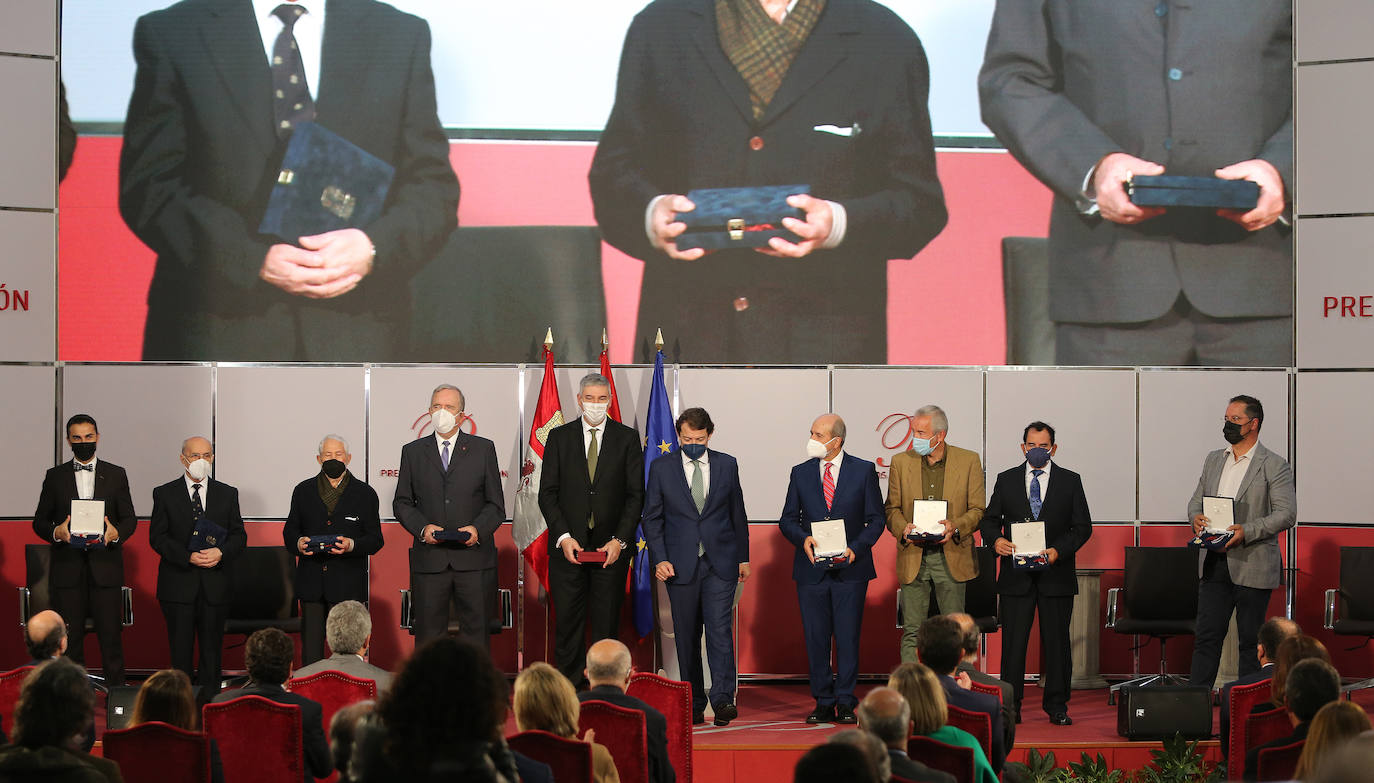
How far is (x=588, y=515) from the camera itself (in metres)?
7.22

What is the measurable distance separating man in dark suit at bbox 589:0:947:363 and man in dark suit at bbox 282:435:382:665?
218 cm

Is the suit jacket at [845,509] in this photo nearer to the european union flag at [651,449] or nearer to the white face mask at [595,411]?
the european union flag at [651,449]

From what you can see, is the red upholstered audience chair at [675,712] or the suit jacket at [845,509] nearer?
the red upholstered audience chair at [675,712]

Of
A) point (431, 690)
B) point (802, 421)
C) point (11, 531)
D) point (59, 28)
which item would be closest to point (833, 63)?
point (802, 421)

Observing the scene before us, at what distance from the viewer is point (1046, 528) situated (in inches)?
286

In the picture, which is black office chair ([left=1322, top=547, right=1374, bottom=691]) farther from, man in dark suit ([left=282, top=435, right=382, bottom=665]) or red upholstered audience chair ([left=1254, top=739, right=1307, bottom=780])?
man in dark suit ([left=282, top=435, right=382, bottom=665])

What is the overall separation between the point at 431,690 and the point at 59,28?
7602mm

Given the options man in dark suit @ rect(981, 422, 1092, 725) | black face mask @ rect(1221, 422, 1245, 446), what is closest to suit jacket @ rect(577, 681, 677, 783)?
man in dark suit @ rect(981, 422, 1092, 725)

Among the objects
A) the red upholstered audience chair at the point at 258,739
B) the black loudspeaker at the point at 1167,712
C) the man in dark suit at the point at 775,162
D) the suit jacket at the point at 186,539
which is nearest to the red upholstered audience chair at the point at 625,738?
the red upholstered audience chair at the point at 258,739

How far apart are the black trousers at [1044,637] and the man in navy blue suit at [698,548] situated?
1518 mm

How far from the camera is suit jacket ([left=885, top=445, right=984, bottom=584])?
725 cm

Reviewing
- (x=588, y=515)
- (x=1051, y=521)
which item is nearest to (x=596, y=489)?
(x=588, y=515)

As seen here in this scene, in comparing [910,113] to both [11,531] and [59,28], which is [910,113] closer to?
[59,28]

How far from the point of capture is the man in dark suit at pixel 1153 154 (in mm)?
8695
